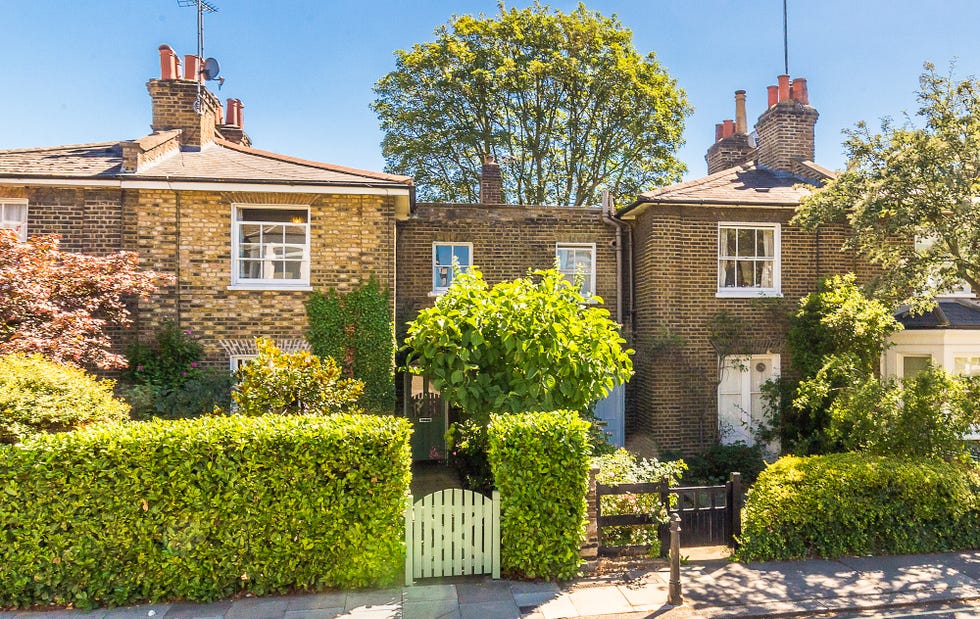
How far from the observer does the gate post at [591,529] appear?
23.0 feet

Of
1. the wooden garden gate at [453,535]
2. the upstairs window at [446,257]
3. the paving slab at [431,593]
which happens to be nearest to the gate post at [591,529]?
the wooden garden gate at [453,535]

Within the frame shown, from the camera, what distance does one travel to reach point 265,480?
6.21 m

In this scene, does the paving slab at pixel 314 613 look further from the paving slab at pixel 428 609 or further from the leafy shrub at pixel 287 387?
the leafy shrub at pixel 287 387

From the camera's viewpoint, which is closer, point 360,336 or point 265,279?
A: point 360,336

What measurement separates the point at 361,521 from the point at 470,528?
126 centimetres

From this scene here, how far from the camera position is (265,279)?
452 inches

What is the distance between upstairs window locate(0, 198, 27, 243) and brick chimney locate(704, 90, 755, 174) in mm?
17889

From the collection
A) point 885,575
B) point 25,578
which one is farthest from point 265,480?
point 885,575

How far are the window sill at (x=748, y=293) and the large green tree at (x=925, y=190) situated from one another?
10.5ft

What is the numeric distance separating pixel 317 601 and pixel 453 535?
162 centimetres

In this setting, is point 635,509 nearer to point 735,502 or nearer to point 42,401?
point 735,502

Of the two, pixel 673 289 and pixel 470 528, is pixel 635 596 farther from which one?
pixel 673 289

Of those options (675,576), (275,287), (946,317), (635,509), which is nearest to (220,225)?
(275,287)

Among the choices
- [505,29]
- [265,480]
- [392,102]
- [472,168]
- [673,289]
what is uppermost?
[505,29]
